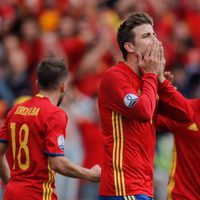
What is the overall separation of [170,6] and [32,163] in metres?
9.55

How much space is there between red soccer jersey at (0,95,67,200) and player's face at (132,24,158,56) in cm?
93

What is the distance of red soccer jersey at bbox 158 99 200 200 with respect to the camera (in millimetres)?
8109

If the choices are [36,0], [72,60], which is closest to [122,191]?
[72,60]

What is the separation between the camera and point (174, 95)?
25.0ft

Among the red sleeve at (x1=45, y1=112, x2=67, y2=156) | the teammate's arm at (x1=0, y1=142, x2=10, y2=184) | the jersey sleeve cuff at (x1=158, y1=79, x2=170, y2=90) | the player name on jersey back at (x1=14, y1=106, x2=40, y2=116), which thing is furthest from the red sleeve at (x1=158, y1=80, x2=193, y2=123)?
the teammate's arm at (x1=0, y1=142, x2=10, y2=184)

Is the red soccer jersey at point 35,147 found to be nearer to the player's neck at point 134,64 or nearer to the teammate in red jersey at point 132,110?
the teammate in red jersey at point 132,110

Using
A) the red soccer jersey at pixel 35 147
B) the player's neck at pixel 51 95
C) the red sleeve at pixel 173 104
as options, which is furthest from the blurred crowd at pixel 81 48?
the red sleeve at pixel 173 104

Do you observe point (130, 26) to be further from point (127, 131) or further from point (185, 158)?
point (185, 158)

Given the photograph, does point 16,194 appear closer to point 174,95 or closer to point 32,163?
point 32,163

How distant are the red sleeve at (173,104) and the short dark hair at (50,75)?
3.29 ft

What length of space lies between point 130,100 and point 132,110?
0.09 meters

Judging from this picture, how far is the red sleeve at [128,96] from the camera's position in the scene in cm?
717

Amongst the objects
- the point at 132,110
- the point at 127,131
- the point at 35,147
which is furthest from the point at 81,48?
the point at 132,110

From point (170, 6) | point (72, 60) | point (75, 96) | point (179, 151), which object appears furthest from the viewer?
point (170, 6)
